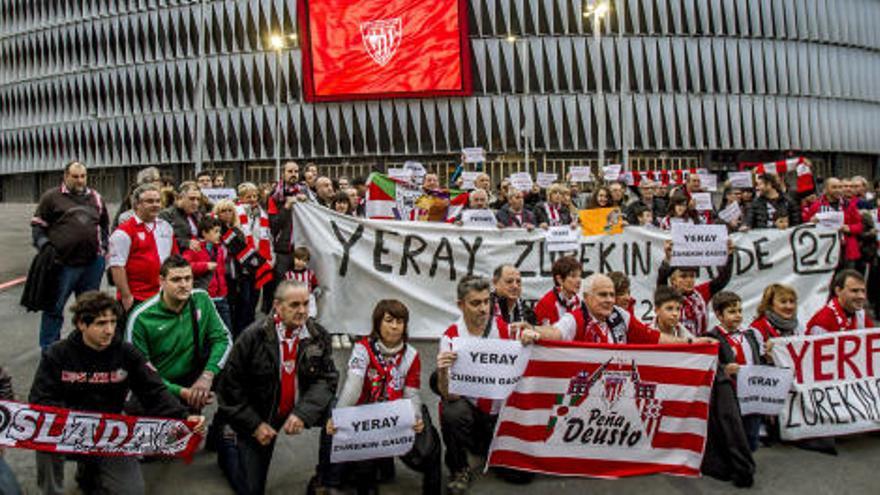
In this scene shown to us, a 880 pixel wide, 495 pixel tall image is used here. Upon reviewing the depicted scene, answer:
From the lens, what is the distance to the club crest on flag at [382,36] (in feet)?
121

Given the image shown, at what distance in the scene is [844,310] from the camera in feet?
19.0

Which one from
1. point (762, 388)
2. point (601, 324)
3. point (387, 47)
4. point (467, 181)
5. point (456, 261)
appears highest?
point (387, 47)

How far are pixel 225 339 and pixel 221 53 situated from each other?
142 feet

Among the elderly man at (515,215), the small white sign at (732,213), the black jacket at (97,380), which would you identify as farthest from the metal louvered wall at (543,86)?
the black jacket at (97,380)

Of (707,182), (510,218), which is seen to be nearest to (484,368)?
(510,218)

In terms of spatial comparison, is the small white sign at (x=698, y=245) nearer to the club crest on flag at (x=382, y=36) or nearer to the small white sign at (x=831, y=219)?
the small white sign at (x=831, y=219)

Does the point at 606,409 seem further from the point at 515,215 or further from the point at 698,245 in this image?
the point at 515,215

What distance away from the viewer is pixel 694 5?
40406mm

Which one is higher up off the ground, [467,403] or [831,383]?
[467,403]

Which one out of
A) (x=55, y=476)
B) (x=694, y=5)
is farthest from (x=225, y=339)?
(x=694, y=5)

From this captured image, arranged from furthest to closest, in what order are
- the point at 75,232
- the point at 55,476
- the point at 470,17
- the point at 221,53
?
the point at 221,53 < the point at 470,17 < the point at 75,232 < the point at 55,476

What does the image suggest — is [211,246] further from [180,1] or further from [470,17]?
[180,1]

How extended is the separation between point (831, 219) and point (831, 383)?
13.7 feet

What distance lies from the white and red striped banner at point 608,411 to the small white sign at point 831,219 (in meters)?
5.30
